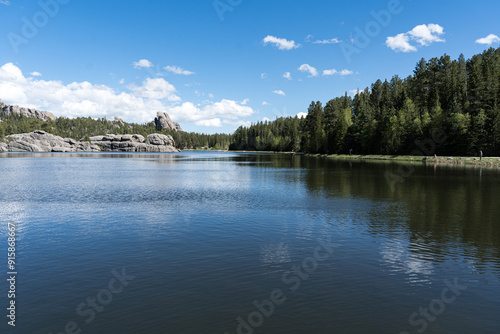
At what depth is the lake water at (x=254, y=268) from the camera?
11.9 meters

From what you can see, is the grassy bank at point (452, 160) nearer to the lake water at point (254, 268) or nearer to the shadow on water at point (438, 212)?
the shadow on water at point (438, 212)

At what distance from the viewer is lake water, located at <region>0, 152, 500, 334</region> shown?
11.9m

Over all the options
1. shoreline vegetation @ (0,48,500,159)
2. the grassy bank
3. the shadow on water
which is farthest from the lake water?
shoreline vegetation @ (0,48,500,159)

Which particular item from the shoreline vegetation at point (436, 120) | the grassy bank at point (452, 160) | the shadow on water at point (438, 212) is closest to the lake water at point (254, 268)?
the shadow on water at point (438, 212)

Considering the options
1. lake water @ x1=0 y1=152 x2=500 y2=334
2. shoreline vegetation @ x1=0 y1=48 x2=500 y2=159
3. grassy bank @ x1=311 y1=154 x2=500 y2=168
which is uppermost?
shoreline vegetation @ x1=0 y1=48 x2=500 y2=159

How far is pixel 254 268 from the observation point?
1698 centimetres

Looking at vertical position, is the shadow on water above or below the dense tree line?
below

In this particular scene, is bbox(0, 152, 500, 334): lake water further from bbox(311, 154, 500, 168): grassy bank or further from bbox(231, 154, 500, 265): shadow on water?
bbox(311, 154, 500, 168): grassy bank

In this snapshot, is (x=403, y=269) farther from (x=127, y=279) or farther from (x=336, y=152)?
(x=336, y=152)

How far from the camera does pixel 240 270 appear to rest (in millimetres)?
16672

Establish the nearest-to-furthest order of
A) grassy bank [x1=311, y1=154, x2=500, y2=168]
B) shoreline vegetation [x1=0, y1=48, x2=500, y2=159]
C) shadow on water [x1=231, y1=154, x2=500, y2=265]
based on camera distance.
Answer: shadow on water [x1=231, y1=154, x2=500, y2=265] → grassy bank [x1=311, y1=154, x2=500, y2=168] → shoreline vegetation [x1=0, y1=48, x2=500, y2=159]

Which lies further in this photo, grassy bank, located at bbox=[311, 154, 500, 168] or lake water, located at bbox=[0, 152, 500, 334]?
→ grassy bank, located at bbox=[311, 154, 500, 168]

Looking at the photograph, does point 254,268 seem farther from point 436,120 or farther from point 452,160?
point 436,120

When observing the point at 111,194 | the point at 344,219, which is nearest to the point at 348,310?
the point at 344,219
